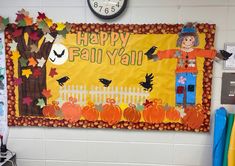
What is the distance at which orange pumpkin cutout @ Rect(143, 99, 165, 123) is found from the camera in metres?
1.84

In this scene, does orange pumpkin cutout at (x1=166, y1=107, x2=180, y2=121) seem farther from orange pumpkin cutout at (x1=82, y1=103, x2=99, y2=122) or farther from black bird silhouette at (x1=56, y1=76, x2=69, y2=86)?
black bird silhouette at (x1=56, y1=76, x2=69, y2=86)

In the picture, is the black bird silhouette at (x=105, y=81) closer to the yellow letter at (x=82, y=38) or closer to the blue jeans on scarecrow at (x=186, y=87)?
the yellow letter at (x=82, y=38)

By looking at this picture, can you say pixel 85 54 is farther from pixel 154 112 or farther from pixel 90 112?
pixel 154 112

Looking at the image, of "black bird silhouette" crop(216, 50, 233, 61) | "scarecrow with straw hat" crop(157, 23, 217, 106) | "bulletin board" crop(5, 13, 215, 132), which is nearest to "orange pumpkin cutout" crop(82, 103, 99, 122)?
"bulletin board" crop(5, 13, 215, 132)

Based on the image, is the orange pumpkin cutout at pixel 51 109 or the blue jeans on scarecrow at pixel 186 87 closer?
the blue jeans on scarecrow at pixel 186 87

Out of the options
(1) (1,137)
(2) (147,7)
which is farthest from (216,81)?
(1) (1,137)

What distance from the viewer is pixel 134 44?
1.82m

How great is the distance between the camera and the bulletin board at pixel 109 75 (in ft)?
5.90

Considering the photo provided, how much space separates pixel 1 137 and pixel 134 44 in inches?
46.1

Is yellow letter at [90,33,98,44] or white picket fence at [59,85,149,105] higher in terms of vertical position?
yellow letter at [90,33,98,44]

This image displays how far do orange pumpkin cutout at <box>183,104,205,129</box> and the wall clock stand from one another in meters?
0.81

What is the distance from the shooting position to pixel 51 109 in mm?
1911

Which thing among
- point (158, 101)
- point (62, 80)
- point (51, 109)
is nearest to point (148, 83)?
point (158, 101)

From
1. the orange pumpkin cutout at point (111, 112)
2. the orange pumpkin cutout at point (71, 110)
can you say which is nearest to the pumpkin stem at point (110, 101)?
the orange pumpkin cutout at point (111, 112)
